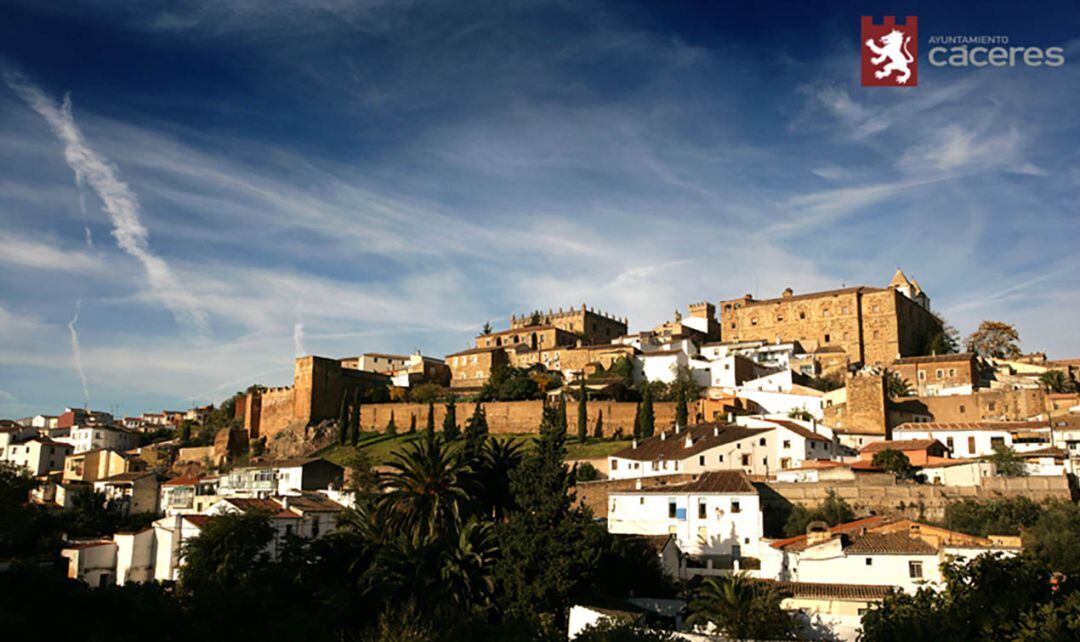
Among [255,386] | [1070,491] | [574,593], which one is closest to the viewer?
[574,593]

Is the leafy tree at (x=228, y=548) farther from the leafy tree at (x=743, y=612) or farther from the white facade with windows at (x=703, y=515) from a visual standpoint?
the leafy tree at (x=743, y=612)

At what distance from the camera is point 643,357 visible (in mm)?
68062

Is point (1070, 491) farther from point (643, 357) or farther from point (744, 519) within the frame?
point (643, 357)

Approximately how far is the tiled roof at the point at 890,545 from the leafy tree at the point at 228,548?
61.9 feet

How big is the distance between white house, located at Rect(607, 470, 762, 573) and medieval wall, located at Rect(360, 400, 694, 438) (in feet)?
67.0

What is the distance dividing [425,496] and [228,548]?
7805 millimetres

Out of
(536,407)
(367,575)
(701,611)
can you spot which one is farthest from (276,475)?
(701,611)

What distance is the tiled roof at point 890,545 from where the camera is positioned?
2769 centimetres

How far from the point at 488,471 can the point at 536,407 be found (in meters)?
28.5

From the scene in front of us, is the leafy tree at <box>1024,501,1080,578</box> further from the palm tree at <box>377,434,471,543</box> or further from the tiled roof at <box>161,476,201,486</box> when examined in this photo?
the tiled roof at <box>161,476,201,486</box>

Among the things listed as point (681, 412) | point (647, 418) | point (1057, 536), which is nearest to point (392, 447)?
point (647, 418)

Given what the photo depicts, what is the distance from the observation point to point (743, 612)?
23.5 meters

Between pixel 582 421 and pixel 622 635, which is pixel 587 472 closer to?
pixel 582 421

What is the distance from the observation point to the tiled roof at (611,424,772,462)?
140 ft
